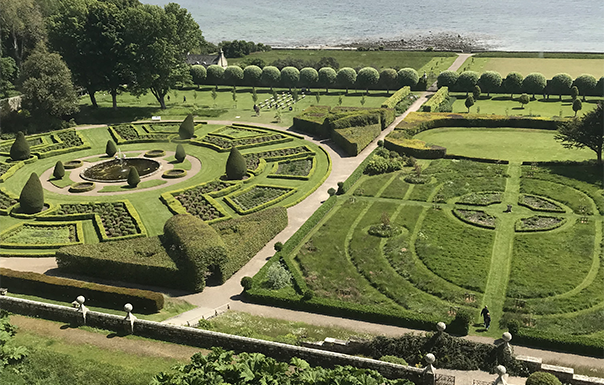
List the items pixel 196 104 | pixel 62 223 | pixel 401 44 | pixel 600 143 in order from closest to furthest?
pixel 62 223
pixel 600 143
pixel 196 104
pixel 401 44

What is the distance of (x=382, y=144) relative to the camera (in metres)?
68.6

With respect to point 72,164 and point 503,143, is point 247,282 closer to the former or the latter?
point 72,164

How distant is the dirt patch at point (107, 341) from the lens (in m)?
28.6

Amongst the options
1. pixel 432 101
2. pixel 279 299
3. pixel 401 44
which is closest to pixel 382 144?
pixel 432 101

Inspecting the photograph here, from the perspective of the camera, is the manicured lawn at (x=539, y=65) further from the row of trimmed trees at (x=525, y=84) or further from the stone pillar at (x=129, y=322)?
the stone pillar at (x=129, y=322)

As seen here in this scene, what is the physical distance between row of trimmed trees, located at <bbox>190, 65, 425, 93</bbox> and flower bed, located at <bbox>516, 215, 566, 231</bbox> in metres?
55.9

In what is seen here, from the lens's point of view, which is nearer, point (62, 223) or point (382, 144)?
point (62, 223)

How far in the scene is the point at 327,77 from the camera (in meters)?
102

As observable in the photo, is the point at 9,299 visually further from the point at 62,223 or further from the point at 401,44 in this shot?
the point at 401,44

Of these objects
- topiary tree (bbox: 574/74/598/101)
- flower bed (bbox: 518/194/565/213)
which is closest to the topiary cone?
flower bed (bbox: 518/194/565/213)

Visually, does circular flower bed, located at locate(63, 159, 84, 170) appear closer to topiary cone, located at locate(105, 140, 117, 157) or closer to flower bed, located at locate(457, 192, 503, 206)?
topiary cone, located at locate(105, 140, 117, 157)

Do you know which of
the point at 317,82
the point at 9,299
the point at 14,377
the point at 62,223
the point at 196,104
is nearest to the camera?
the point at 14,377

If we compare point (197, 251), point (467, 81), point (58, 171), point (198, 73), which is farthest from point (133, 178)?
point (467, 81)

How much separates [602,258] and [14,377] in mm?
37949
